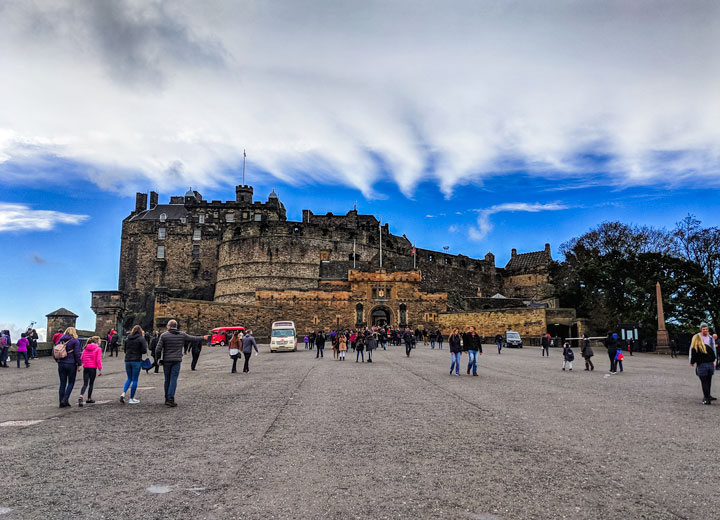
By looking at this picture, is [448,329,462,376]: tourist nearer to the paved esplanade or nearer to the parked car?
the paved esplanade

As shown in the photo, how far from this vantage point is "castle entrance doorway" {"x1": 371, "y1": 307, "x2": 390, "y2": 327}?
45281 millimetres

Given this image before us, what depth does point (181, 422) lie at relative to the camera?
6617mm

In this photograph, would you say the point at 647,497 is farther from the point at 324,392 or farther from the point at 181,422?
the point at 324,392

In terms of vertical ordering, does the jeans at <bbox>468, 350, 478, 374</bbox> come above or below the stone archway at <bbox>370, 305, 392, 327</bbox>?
below

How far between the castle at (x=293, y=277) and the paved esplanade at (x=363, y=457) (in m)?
30.0

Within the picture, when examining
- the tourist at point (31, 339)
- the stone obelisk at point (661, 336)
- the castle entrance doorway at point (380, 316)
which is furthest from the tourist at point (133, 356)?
the castle entrance doorway at point (380, 316)

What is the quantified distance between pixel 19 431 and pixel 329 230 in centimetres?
4823

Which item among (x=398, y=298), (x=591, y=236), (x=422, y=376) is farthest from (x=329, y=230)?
(x=422, y=376)

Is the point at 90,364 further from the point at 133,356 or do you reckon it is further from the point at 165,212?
the point at 165,212

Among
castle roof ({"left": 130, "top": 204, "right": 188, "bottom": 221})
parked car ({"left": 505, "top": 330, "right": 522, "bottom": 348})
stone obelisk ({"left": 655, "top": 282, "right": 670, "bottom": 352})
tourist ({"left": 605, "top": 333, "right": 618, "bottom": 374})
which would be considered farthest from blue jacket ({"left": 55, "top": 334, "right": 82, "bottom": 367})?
castle roof ({"left": 130, "top": 204, "right": 188, "bottom": 221})

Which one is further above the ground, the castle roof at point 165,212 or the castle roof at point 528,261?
the castle roof at point 165,212

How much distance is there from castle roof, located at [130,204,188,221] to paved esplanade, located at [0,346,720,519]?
50.6 m

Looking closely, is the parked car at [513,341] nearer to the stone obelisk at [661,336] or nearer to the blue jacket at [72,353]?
the stone obelisk at [661,336]

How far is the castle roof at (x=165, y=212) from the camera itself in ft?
186
